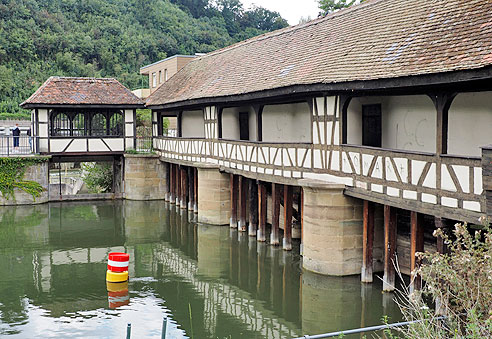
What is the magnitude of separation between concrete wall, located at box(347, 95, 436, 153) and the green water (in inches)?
122

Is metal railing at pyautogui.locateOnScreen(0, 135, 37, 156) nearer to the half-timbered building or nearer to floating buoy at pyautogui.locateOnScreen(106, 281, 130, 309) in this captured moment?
the half-timbered building

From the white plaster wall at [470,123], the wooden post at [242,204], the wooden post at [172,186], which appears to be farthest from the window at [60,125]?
the white plaster wall at [470,123]

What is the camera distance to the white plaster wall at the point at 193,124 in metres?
26.5

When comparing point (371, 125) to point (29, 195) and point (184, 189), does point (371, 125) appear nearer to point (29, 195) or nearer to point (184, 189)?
point (184, 189)

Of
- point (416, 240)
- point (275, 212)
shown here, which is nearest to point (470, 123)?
point (416, 240)

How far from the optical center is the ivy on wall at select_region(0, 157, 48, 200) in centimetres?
2612

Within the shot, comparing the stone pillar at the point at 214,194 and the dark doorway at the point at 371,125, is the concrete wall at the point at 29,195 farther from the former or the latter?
the dark doorway at the point at 371,125

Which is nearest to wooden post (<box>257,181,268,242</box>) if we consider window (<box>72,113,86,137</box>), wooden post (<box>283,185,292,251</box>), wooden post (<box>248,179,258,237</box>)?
wooden post (<box>248,179,258,237</box>)

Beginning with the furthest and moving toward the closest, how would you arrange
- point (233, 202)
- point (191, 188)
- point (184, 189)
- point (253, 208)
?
point (184, 189) → point (191, 188) → point (233, 202) → point (253, 208)

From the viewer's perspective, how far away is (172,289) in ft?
46.7

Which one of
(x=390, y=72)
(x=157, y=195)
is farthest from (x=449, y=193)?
(x=157, y=195)

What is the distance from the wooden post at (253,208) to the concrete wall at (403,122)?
604 cm

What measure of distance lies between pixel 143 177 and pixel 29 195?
4645 millimetres

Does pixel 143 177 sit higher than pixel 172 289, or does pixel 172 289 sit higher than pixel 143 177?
pixel 143 177
